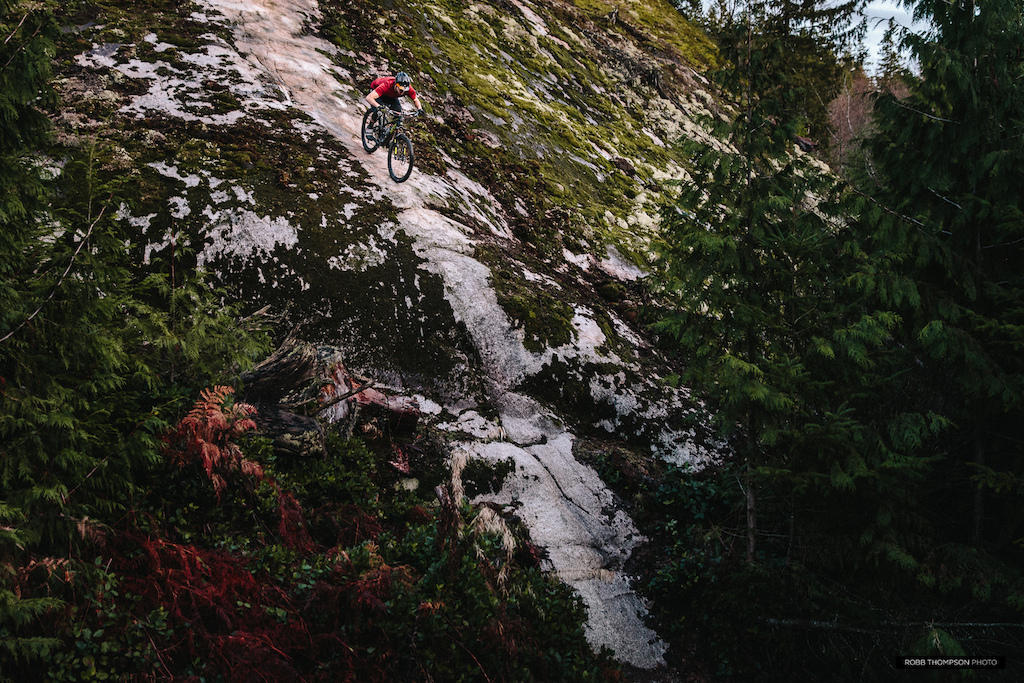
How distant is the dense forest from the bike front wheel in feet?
11.5

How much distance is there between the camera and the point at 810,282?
5.68 metres

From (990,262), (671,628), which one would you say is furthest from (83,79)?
(990,262)

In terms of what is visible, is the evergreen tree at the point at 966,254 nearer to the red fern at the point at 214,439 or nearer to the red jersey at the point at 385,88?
the red fern at the point at 214,439

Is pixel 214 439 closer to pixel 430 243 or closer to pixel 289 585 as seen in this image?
pixel 289 585

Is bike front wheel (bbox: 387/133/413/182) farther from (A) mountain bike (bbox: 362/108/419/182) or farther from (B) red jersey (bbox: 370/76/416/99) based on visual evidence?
(B) red jersey (bbox: 370/76/416/99)

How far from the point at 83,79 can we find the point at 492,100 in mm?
7587

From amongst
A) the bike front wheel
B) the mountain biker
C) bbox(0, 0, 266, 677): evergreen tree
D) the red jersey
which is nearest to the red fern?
bbox(0, 0, 266, 677): evergreen tree

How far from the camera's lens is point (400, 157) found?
9.33m

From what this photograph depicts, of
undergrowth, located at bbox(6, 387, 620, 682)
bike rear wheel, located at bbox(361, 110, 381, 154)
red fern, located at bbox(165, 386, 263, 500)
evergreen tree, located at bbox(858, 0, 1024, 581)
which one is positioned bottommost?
undergrowth, located at bbox(6, 387, 620, 682)

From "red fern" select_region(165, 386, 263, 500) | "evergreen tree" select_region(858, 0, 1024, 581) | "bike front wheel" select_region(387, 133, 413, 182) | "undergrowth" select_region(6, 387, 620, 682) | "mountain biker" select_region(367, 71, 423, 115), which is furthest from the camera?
"mountain biker" select_region(367, 71, 423, 115)

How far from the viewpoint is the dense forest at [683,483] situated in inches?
153

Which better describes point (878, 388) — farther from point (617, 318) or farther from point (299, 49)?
point (299, 49)

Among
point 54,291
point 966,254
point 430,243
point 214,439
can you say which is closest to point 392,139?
point 430,243

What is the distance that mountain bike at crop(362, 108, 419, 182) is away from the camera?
9.24 metres
